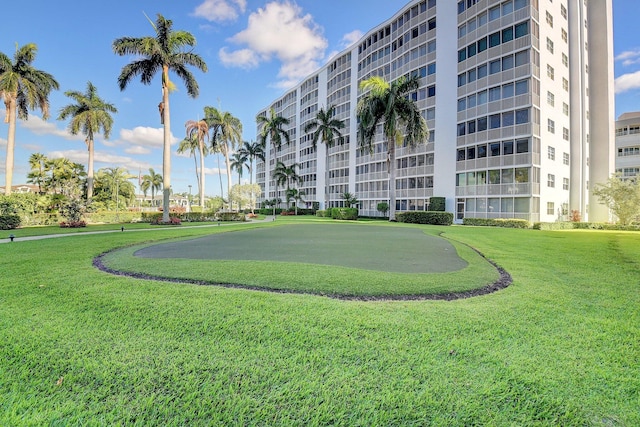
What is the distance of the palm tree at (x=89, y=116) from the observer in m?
35.6

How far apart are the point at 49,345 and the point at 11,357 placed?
29 cm

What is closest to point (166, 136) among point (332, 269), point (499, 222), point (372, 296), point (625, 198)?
point (332, 269)

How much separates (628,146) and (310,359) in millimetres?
67189

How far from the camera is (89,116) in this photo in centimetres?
3591

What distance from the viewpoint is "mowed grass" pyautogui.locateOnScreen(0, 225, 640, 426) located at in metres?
2.29

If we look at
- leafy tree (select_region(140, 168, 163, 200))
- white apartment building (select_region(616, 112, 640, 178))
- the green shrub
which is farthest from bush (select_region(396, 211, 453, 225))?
leafy tree (select_region(140, 168, 163, 200))

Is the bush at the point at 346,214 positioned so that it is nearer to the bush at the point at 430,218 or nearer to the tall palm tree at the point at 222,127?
the bush at the point at 430,218

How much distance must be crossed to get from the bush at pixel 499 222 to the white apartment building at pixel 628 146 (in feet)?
117

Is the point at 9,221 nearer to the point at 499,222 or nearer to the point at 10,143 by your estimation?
the point at 10,143

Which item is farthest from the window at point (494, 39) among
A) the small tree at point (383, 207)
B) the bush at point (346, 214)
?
the bush at point (346, 214)

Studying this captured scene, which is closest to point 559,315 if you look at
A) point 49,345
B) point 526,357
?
point 526,357

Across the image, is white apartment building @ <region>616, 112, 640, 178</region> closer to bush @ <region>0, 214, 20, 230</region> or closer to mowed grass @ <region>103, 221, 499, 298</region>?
mowed grass @ <region>103, 221, 499, 298</region>

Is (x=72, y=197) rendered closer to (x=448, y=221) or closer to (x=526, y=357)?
(x=526, y=357)

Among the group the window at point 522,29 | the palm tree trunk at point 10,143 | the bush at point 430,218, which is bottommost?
the bush at point 430,218
